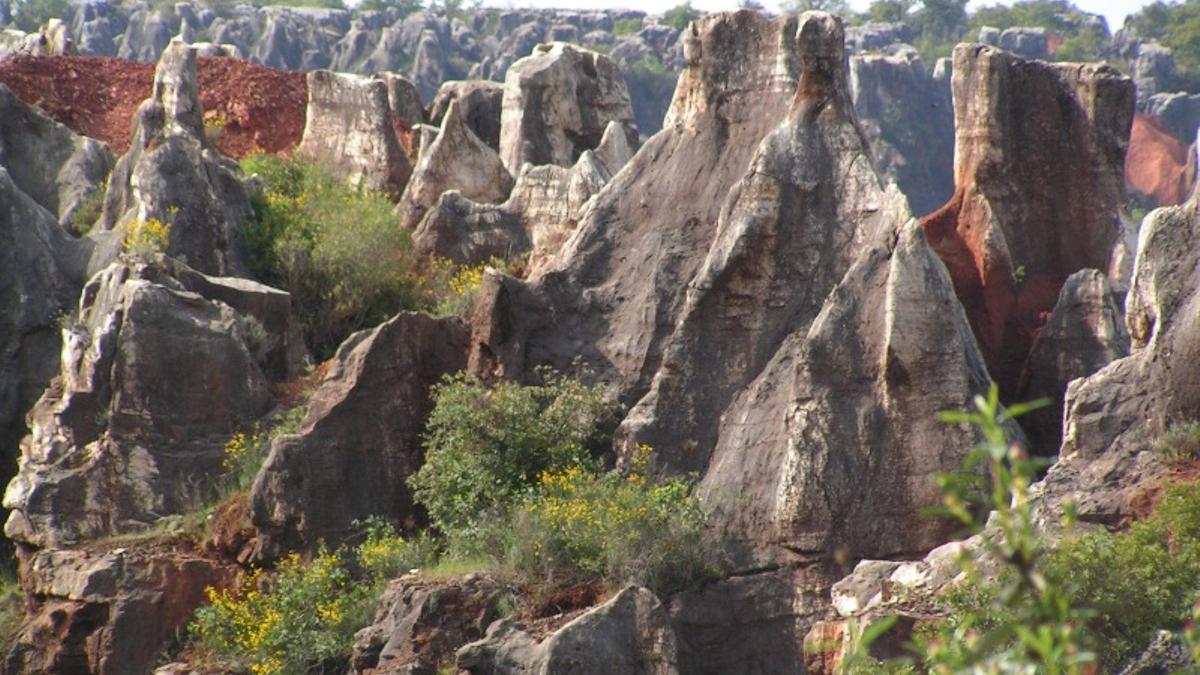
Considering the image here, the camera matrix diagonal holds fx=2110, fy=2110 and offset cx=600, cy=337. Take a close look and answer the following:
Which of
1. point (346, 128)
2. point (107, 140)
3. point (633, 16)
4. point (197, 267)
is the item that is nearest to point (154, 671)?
point (197, 267)

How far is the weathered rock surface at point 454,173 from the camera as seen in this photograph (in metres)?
31.9

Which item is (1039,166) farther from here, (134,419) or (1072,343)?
(134,419)

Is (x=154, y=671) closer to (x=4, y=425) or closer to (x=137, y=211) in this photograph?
(x=4, y=425)

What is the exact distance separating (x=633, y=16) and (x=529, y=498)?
300 ft

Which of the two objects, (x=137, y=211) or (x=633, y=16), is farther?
(x=633, y=16)

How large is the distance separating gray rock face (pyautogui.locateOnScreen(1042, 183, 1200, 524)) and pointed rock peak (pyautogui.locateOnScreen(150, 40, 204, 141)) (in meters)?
16.7

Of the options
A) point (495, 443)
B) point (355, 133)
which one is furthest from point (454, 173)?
point (495, 443)

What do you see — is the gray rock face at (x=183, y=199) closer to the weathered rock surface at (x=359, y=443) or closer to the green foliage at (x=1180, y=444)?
the weathered rock surface at (x=359, y=443)

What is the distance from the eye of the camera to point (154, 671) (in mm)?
21969

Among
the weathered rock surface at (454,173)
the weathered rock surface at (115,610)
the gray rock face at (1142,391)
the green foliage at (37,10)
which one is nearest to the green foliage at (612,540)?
the weathered rock surface at (115,610)

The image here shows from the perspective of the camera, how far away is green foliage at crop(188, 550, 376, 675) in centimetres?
2092

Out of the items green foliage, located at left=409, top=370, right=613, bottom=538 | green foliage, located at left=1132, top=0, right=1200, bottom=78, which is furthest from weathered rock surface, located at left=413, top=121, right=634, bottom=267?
green foliage, located at left=1132, top=0, right=1200, bottom=78

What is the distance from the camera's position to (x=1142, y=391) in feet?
60.6

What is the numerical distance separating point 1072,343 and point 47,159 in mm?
16555
